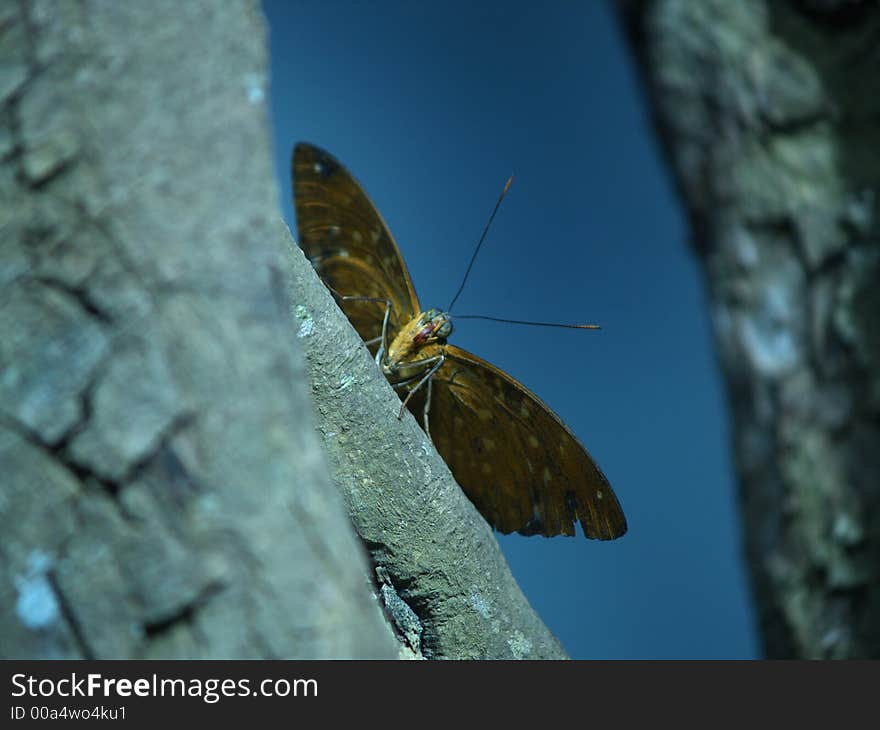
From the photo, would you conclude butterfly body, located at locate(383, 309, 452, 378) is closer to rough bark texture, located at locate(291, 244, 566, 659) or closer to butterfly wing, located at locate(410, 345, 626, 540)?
butterfly wing, located at locate(410, 345, 626, 540)

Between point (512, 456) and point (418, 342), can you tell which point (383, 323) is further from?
point (512, 456)

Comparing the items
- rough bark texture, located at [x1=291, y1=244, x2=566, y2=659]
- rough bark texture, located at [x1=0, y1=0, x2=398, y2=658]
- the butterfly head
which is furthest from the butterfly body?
rough bark texture, located at [x1=0, y1=0, x2=398, y2=658]

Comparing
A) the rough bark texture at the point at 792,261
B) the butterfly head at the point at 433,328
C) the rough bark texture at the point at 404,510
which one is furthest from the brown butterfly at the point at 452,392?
the rough bark texture at the point at 792,261

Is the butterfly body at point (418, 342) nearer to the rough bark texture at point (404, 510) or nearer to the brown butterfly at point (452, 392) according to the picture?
the brown butterfly at point (452, 392)

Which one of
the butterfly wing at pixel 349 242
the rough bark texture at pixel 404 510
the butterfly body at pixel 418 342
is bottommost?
the rough bark texture at pixel 404 510

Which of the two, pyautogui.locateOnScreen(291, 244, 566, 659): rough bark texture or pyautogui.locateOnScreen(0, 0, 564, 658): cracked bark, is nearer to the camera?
pyautogui.locateOnScreen(0, 0, 564, 658): cracked bark
